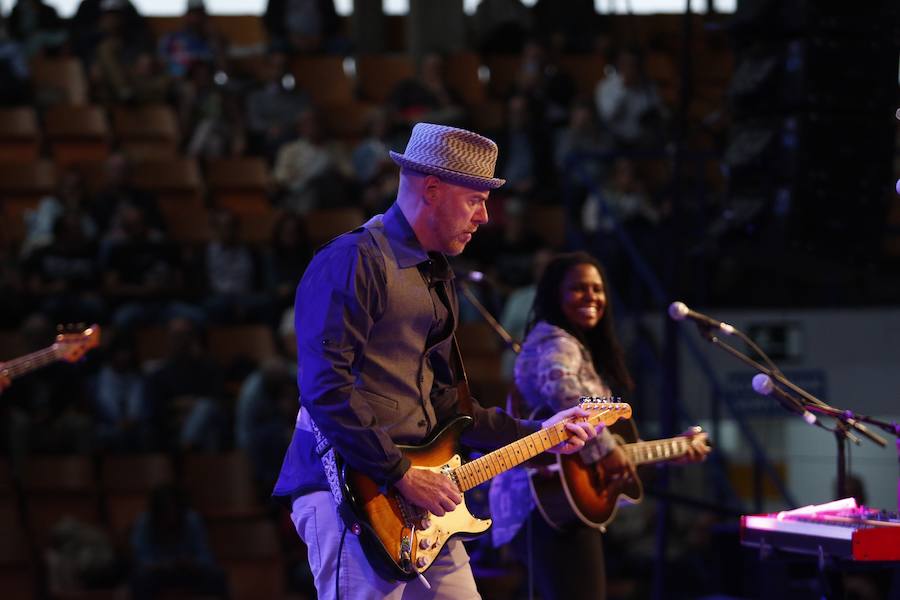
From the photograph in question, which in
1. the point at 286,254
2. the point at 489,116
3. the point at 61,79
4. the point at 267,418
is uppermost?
the point at 61,79

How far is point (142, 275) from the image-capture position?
9.57 meters

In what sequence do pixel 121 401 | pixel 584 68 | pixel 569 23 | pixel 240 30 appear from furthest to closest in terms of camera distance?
1. pixel 569 23
2. pixel 240 30
3. pixel 584 68
4. pixel 121 401

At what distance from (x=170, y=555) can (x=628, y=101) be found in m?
5.44

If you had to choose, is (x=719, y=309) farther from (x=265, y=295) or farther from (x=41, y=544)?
(x=41, y=544)

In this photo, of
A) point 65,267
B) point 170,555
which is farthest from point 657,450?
point 65,267

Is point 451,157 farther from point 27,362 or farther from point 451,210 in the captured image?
point 27,362

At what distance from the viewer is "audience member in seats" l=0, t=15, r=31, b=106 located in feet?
35.9

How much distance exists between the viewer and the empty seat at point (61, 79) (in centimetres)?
1127

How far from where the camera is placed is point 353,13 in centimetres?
1273

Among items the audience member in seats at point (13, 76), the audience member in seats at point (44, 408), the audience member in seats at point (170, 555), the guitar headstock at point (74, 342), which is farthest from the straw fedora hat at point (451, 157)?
the audience member in seats at point (13, 76)

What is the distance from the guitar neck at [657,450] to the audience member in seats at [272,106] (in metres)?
6.62

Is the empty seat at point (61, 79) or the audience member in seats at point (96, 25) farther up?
the audience member in seats at point (96, 25)

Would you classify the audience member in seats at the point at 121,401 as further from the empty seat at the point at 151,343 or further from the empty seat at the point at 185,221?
the empty seat at the point at 185,221

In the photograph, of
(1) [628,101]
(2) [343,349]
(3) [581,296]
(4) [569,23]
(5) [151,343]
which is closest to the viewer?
(2) [343,349]
